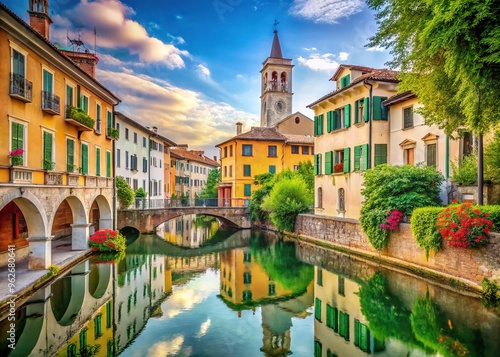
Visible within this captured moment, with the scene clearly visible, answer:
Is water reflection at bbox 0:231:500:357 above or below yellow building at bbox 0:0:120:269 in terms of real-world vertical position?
below

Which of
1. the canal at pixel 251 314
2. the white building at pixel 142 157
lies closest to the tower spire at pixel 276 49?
the white building at pixel 142 157

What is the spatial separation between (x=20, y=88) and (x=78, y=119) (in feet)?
17.9

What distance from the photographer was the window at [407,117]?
22464mm

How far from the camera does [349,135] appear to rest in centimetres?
2602

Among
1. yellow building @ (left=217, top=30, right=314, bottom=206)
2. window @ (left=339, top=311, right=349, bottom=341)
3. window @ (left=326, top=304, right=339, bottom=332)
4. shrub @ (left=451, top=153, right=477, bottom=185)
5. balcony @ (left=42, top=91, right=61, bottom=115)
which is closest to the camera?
window @ (left=339, top=311, right=349, bottom=341)

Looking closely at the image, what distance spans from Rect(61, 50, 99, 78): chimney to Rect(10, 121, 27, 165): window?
11.7 metres

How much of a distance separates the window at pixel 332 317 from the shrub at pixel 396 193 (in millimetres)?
6641

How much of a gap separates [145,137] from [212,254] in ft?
61.8

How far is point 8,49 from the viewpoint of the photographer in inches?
527

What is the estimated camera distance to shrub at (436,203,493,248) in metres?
13.5

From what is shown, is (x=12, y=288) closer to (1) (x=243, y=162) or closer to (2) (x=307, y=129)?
(1) (x=243, y=162)

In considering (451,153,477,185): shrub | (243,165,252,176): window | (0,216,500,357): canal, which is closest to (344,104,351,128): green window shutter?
(451,153,477,185): shrub

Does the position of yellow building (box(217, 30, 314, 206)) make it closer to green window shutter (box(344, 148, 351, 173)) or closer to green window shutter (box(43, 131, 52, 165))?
green window shutter (box(344, 148, 351, 173))

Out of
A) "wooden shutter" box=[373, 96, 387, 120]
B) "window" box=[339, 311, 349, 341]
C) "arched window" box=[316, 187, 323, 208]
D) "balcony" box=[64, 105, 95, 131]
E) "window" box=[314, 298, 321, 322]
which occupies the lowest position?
"window" box=[314, 298, 321, 322]
